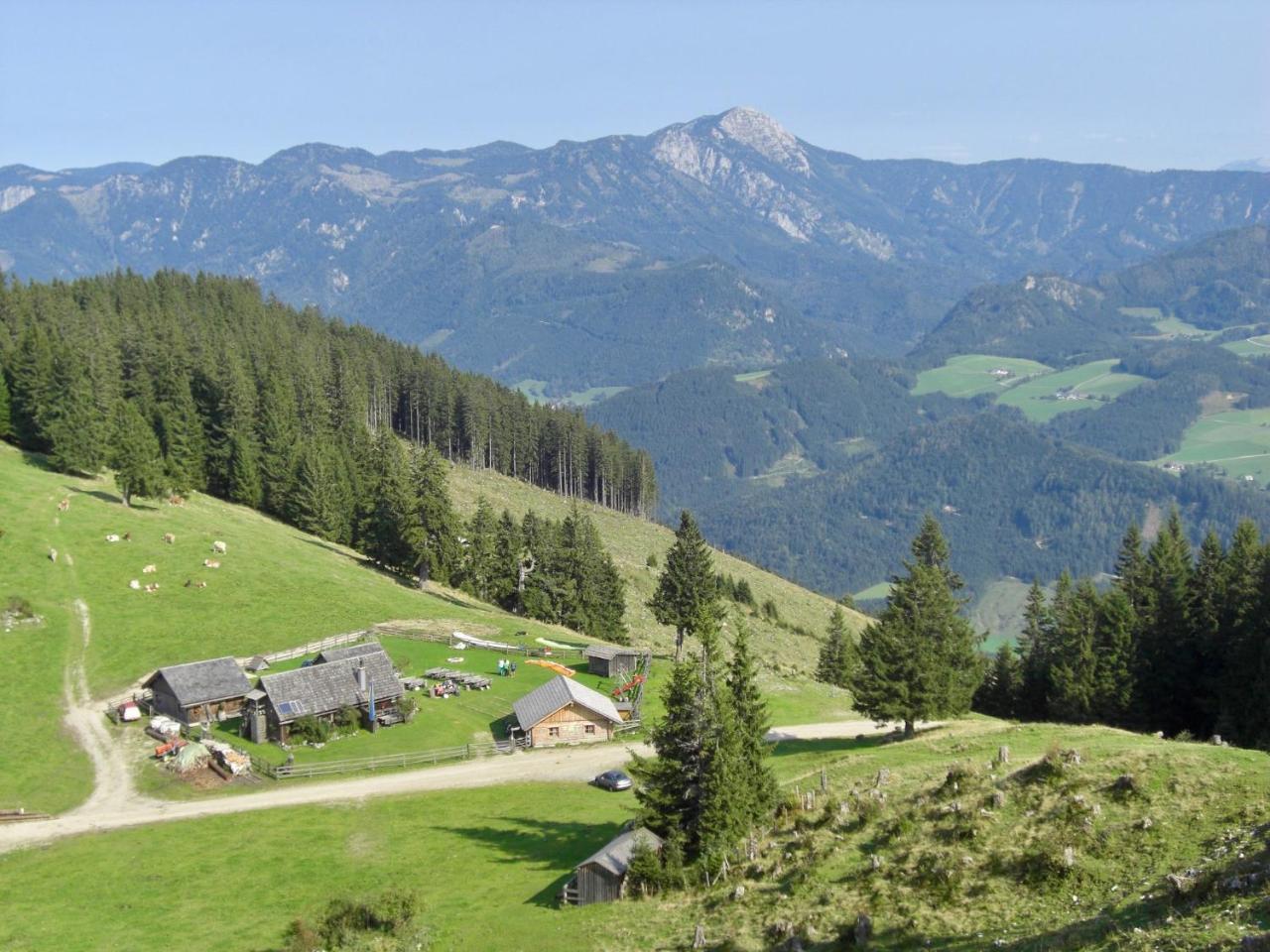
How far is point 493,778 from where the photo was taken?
2501 inches

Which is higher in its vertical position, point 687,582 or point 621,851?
point 687,582

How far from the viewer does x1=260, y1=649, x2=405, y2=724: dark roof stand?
68562 mm

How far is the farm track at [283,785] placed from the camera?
55188 mm

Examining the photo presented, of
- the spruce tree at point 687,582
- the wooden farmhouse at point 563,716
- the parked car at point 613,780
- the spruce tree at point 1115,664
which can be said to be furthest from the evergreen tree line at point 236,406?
the spruce tree at point 1115,664

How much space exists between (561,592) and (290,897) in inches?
2693

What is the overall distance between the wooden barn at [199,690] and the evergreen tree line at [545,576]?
44.3m

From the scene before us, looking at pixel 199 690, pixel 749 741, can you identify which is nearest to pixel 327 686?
pixel 199 690

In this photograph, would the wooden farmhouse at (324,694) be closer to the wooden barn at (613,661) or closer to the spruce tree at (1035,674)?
the wooden barn at (613,661)

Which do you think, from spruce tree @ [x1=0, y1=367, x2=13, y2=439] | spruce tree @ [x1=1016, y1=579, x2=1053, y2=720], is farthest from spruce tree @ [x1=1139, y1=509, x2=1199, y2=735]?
spruce tree @ [x1=0, y1=367, x2=13, y2=439]

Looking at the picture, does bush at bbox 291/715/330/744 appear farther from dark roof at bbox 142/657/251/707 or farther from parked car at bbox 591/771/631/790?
parked car at bbox 591/771/631/790

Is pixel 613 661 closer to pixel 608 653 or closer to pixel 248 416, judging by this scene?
pixel 608 653

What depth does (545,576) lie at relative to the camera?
115250mm

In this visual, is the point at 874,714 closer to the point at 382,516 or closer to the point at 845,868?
the point at 845,868

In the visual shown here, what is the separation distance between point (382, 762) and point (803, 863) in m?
34.3
